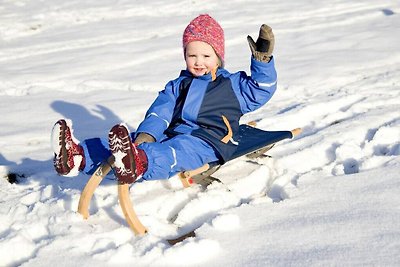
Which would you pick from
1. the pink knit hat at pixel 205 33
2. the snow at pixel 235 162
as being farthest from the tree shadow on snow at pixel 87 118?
the pink knit hat at pixel 205 33

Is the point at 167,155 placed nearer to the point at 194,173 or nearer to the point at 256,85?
the point at 194,173

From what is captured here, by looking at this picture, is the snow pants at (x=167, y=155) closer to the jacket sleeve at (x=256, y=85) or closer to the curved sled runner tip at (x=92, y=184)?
the curved sled runner tip at (x=92, y=184)

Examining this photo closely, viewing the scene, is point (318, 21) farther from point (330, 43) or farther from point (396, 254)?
point (396, 254)

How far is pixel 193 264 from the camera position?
2201 millimetres

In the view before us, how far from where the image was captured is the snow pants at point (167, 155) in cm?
254

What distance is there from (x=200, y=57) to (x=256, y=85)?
0.37 metres

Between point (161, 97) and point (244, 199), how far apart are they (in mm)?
831

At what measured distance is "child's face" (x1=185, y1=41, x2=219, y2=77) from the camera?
3.06m

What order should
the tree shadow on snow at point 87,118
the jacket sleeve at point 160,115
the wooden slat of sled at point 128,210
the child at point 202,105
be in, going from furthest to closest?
the tree shadow on snow at point 87,118
the jacket sleeve at point 160,115
the child at point 202,105
the wooden slat of sled at point 128,210

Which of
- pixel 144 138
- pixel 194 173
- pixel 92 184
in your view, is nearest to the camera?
pixel 92 184

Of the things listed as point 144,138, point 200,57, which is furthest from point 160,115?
point 200,57

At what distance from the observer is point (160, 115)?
3072 mm

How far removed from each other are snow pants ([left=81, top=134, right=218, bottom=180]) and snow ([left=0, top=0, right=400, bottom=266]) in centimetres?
21

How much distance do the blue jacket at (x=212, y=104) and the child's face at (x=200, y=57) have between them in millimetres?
49
